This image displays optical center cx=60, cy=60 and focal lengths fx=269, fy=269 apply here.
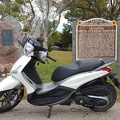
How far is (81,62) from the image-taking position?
447cm

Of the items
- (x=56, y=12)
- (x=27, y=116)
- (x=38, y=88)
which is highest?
(x=56, y=12)

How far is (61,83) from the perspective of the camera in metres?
4.39

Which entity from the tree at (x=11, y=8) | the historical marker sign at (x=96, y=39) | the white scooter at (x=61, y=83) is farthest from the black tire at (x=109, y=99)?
the tree at (x=11, y=8)

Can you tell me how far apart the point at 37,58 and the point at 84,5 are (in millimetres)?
25427

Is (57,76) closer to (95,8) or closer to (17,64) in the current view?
(17,64)

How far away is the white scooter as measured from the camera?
4.33 metres

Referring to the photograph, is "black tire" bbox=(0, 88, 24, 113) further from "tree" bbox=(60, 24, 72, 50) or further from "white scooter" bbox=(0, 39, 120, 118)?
"tree" bbox=(60, 24, 72, 50)

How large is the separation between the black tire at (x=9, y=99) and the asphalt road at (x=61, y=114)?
0.33 feet

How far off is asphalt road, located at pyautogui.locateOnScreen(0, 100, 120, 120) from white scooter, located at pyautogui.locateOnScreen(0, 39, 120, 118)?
0.18m

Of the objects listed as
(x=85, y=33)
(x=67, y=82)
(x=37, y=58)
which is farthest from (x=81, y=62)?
(x=85, y=33)

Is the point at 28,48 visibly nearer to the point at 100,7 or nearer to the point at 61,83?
the point at 61,83

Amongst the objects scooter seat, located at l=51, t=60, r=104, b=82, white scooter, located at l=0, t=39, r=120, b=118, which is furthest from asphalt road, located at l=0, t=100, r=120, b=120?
scooter seat, located at l=51, t=60, r=104, b=82

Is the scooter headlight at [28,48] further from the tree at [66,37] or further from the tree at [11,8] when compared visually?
the tree at [66,37]

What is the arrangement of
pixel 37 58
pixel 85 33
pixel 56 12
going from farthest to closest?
pixel 56 12
pixel 85 33
pixel 37 58
